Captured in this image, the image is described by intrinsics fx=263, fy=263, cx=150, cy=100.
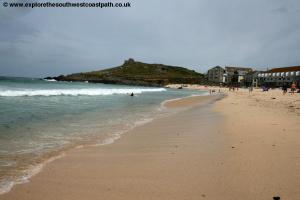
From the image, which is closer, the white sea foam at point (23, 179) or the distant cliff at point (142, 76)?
the white sea foam at point (23, 179)

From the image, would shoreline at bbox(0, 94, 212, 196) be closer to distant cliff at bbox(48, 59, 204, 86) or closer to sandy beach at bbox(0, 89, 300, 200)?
sandy beach at bbox(0, 89, 300, 200)

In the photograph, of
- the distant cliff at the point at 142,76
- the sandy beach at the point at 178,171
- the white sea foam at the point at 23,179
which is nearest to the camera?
the sandy beach at the point at 178,171

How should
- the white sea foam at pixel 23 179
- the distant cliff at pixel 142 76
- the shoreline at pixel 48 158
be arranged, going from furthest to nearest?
the distant cliff at pixel 142 76, the shoreline at pixel 48 158, the white sea foam at pixel 23 179

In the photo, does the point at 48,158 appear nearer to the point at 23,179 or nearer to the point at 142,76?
the point at 23,179

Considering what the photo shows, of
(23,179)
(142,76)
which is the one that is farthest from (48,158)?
(142,76)

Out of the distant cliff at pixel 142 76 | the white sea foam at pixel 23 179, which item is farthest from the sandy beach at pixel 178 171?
the distant cliff at pixel 142 76

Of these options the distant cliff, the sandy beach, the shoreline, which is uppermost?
the distant cliff

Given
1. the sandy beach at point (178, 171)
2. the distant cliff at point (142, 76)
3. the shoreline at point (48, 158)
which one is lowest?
the shoreline at point (48, 158)

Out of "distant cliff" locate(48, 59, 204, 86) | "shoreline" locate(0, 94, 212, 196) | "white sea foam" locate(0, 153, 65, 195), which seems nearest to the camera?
"white sea foam" locate(0, 153, 65, 195)

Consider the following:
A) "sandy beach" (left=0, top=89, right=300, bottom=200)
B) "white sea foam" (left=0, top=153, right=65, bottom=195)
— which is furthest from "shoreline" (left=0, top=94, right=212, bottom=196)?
"sandy beach" (left=0, top=89, right=300, bottom=200)

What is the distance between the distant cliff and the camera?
455 feet

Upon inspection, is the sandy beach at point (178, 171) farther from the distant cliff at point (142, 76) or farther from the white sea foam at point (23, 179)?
the distant cliff at point (142, 76)

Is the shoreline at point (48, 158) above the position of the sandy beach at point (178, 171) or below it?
below

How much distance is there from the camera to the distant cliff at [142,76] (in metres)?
139
